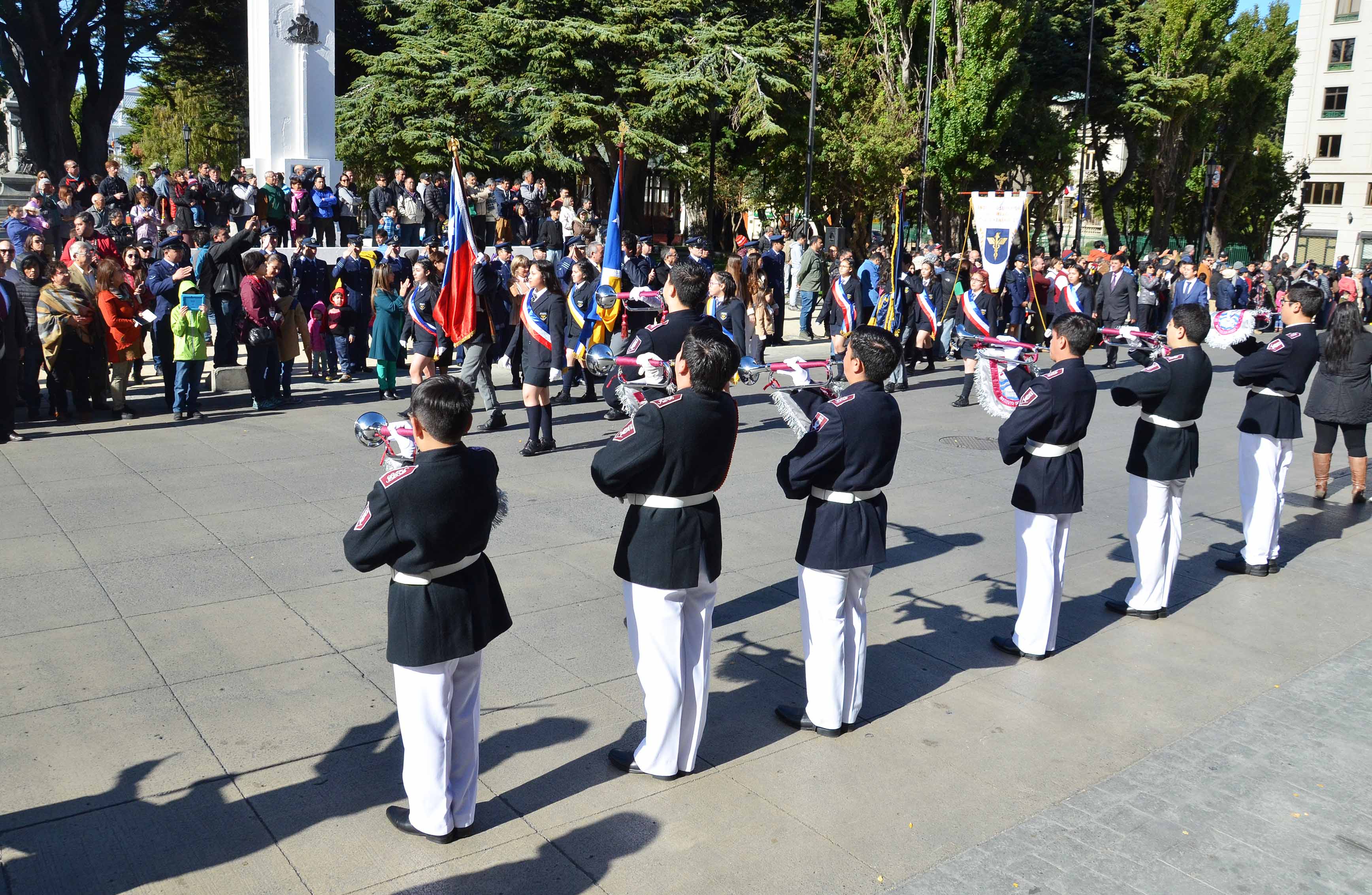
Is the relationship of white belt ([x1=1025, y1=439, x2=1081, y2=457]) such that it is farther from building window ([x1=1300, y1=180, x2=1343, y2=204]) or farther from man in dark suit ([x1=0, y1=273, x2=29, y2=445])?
building window ([x1=1300, y1=180, x2=1343, y2=204])

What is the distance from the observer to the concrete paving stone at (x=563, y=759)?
4.46m

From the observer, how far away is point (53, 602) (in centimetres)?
642

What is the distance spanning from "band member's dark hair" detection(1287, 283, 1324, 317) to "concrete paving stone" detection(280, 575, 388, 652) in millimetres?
6656

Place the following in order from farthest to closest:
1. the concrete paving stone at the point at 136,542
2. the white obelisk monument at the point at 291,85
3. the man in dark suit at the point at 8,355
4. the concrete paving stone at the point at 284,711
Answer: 1. the white obelisk monument at the point at 291,85
2. the man in dark suit at the point at 8,355
3. the concrete paving stone at the point at 136,542
4. the concrete paving stone at the point at 284,711

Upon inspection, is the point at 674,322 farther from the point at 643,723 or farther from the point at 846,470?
the point at 643,723

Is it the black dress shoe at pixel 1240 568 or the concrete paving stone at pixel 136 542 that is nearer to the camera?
the concrete paving stone at pixel 136 542

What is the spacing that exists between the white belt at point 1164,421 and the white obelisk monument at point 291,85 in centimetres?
1935

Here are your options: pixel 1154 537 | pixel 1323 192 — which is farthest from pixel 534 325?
pixel 1323 192

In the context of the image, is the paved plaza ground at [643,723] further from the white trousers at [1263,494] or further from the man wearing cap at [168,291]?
the man wearing cap at [168,291]

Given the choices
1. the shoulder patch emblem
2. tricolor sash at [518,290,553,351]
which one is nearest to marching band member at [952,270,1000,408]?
tricolor sash at [518,290,553,351]

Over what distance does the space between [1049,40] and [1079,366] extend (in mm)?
35048

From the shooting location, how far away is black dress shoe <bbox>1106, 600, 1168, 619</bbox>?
271 inches

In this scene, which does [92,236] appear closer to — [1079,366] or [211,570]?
[211,570]

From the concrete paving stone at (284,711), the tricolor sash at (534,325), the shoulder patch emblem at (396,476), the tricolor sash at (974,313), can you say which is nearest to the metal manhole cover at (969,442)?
the tricolor sash at (974,313)
